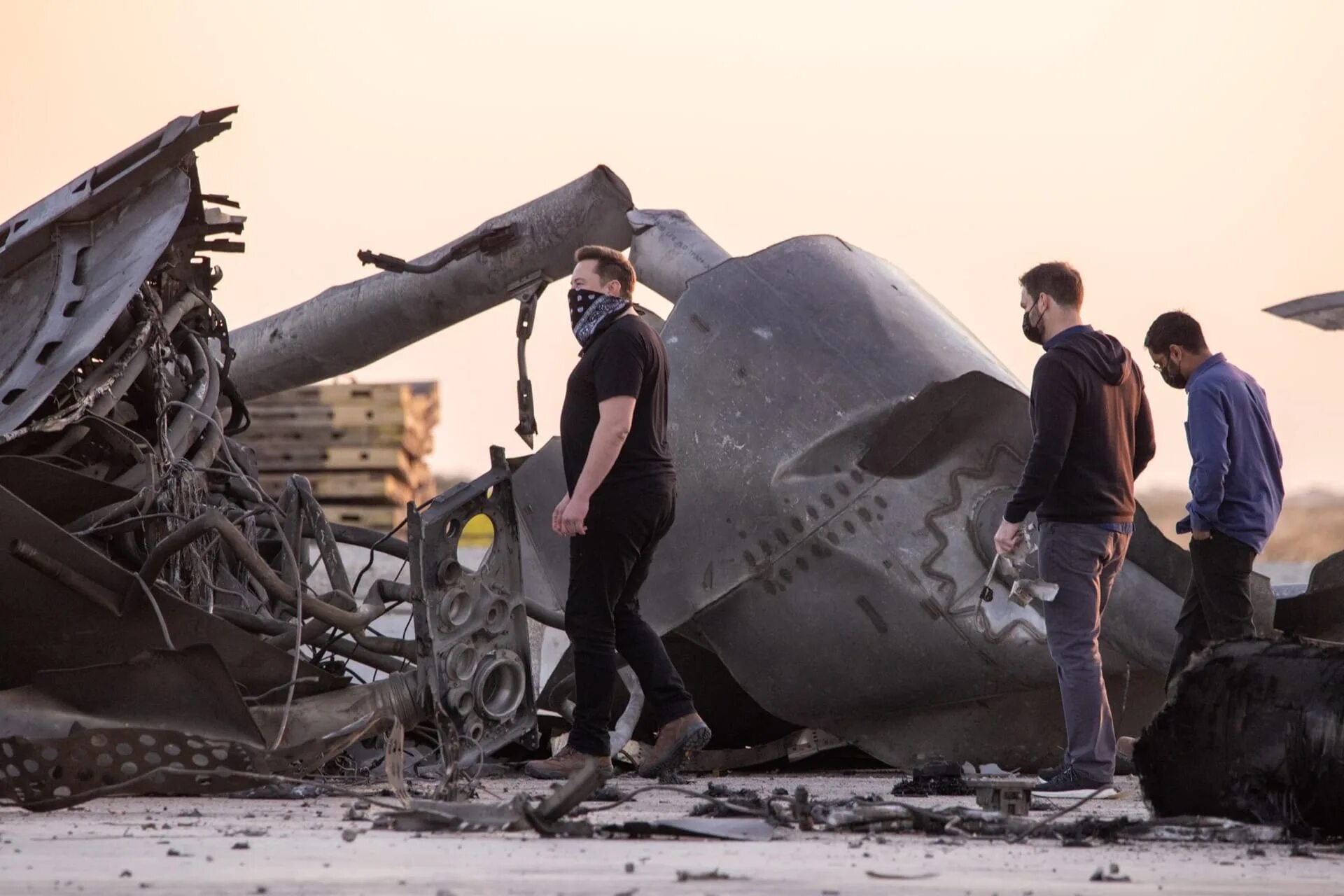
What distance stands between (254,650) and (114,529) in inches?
27.7

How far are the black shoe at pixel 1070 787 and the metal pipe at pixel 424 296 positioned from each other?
14.6ft

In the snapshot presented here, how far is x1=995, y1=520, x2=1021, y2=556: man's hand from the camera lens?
5480 millimetres

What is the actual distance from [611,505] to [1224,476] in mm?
2115

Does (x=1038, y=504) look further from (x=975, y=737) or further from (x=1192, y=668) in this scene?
(x=975, y=737)

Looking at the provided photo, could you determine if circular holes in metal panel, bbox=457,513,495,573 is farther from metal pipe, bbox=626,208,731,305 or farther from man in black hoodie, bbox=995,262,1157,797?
man in black hoodie, bbox=995,262,1157,797

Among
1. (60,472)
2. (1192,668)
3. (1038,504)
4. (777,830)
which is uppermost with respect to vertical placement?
(60,472)

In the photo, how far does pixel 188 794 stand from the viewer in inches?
218

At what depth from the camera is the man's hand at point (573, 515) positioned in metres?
5.91

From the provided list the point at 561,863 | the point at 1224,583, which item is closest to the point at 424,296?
the point at 1224,583

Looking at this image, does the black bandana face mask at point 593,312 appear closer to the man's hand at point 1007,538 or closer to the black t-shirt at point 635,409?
the black t-shirt at point 635,409

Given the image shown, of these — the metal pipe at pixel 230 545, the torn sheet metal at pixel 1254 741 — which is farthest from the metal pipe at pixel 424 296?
the torn sheet metal at pixel 1254 741

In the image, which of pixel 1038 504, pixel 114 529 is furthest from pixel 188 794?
pixel 1038 504

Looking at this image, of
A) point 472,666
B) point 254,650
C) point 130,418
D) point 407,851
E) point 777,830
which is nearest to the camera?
point 407,851

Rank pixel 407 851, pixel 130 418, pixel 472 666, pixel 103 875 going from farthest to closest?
pixel 130 418 < pixel 472 666 < pixel 407 851 < pixel 103 875
